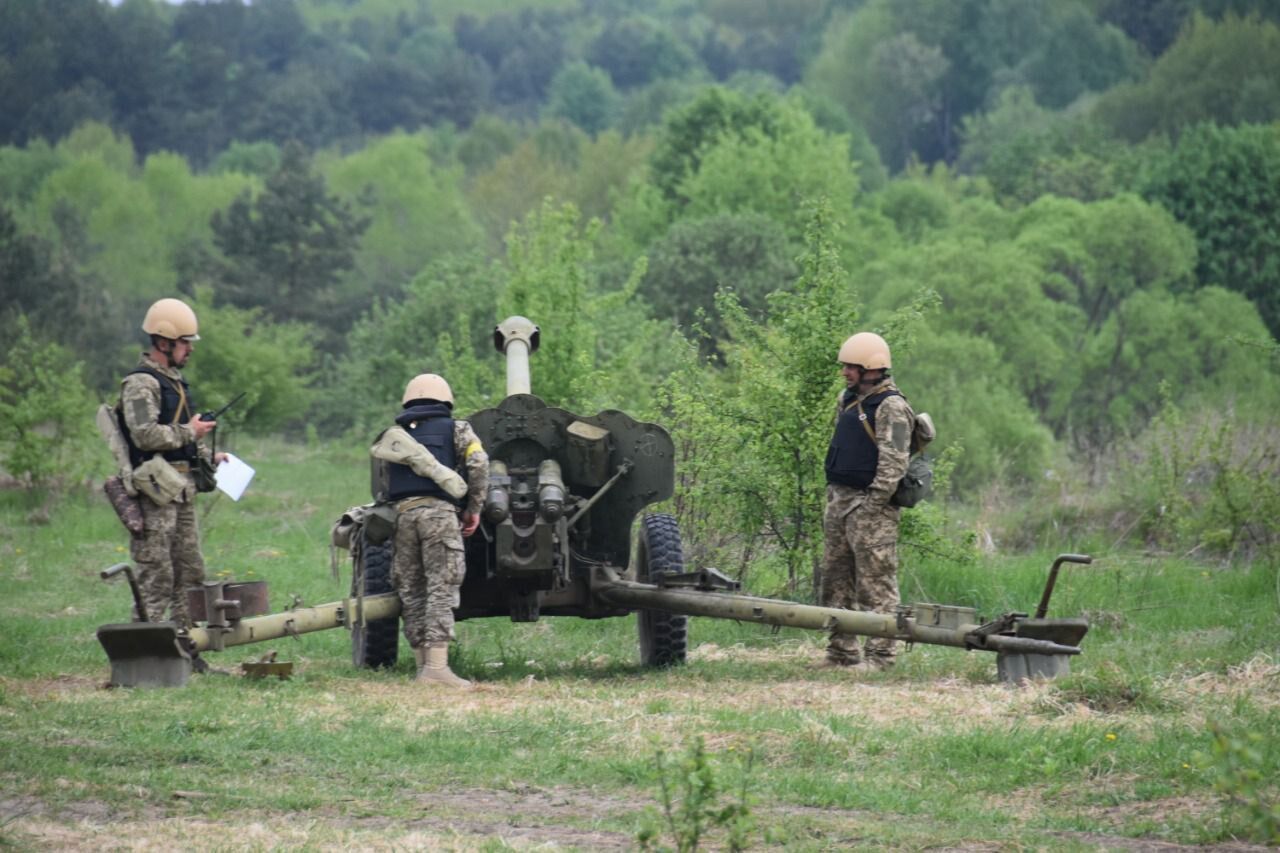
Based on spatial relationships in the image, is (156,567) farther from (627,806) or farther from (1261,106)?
(1261,106)

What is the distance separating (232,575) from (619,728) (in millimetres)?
8738

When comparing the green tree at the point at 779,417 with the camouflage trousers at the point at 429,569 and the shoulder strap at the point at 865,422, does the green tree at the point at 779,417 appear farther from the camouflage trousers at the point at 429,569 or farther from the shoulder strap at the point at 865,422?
the camouflage trousers at the point at 429,569

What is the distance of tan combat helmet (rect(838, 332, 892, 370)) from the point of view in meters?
13.2

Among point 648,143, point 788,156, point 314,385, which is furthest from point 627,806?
point 648,143

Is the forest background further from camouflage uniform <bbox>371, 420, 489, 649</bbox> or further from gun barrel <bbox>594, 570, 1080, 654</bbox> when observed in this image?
Answer: camouflage uniform <bbox>371, 420, 489, 649</bbox>

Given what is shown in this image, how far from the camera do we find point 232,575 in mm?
18594

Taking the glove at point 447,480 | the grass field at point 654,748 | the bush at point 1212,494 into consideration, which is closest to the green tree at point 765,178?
the bush at point 1212,494

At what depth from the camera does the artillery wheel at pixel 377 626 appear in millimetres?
13219

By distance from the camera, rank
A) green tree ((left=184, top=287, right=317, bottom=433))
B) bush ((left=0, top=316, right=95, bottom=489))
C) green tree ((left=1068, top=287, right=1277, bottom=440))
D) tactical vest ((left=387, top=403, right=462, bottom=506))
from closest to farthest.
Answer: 1. tactical vest ((left=387, top=403, right=462, bottom=506))
2. bush ((left=0, top=316, right=95, bottom=489))
3. green tree ((left=184, top=287, right=317, bottom=433))
4. green tree ((left=1068, top=287, right=1277, bottom=440))

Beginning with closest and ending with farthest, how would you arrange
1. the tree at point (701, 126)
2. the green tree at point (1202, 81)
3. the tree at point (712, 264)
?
the tree at point (712, 264)
the tree at point (701, 126)
the green tree at point (1202, 81)

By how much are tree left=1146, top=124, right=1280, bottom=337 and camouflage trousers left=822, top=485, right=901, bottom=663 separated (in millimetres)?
42707

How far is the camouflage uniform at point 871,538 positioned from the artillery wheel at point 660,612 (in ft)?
3.10

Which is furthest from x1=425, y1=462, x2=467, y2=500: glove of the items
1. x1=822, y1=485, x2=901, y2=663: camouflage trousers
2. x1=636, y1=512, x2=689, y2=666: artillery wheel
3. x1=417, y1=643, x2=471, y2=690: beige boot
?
x1=822, y1=485, x2=901, y2=663: camouflage trousers

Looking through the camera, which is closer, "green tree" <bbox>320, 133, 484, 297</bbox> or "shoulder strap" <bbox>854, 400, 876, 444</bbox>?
"shoulder strap" <bbox>854, 400, 876, 444</bbox>
